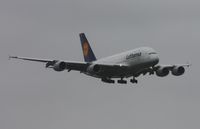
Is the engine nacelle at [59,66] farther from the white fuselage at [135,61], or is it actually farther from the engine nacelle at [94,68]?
the white fuselage at [135,61]

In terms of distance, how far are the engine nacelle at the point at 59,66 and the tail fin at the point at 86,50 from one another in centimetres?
1271

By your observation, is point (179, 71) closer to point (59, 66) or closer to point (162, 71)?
point (162, 71)

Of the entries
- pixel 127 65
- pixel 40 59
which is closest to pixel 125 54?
pixel 127 65

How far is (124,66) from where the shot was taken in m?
133

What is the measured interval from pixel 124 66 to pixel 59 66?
836cm

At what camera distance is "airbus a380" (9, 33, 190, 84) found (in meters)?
132

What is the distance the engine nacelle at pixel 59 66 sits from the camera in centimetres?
13112

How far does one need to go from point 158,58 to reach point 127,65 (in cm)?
406

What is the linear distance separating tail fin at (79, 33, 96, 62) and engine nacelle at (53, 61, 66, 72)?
500 inches

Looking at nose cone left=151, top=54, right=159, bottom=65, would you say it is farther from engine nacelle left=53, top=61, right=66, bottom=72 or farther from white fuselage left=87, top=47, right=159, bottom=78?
engine nacelle left=53, top=61, right=66, bottom=72

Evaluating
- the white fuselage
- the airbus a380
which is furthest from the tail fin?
the white fuselage

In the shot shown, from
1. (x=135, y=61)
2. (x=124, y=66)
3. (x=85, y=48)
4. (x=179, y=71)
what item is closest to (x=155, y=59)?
(x=135, y=61)

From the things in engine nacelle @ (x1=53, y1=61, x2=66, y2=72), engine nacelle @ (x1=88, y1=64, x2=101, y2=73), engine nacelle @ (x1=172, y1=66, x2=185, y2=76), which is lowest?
engine nacelle @ (x1=172, y1=66, x2=185, y2=76)

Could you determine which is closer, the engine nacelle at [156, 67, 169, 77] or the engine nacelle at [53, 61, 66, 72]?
the engine nacelle at [53, 61, 66, 72]
